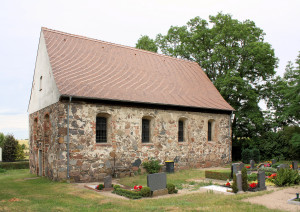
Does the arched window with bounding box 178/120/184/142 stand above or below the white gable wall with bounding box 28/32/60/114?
below

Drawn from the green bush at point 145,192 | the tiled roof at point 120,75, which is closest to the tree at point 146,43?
the tiled roof at point 120,75

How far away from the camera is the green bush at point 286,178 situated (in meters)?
12.6

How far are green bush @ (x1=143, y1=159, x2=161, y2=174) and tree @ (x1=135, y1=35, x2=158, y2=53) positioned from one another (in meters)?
17.1

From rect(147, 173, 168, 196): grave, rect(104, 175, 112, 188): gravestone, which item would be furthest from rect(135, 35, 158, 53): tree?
rect(147, 173, 168, 196): grave

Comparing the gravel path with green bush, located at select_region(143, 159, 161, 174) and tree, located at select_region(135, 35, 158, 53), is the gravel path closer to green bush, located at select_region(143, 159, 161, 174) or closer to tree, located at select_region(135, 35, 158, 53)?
green bush, located at select_region(143, 159, 161, 174)

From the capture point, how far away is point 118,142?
630 inches

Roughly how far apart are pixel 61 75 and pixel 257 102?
59.8 feet

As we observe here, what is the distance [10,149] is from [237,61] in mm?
25613

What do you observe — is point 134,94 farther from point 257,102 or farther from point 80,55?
point 257,102

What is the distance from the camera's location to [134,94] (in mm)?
17031

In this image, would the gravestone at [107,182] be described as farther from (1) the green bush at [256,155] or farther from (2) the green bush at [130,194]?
(1) the green bush at [256,155]

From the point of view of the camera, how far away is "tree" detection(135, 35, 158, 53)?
31369mm

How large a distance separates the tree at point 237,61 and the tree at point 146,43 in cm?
441

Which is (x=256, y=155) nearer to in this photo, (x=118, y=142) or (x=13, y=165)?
(x=118, y=142)
